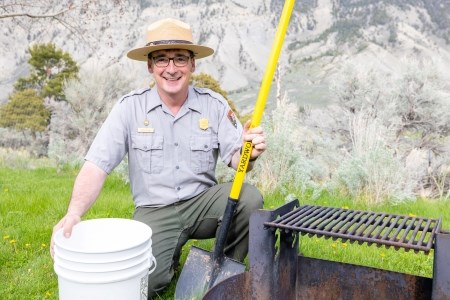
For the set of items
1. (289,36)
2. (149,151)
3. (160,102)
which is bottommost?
(149,151)

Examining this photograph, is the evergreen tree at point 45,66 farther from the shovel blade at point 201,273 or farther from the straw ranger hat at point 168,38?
the shovel blade at point 201,273

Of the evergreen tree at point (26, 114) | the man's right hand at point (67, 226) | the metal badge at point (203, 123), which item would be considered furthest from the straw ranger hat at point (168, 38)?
the evergreen tree at point (26, 114)

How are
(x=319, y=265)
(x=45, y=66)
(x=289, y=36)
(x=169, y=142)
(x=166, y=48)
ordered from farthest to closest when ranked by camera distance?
A: (x=289, y=36) → (x=45, y=66) → (x=169, y=142) → (x=166, y=48) → (x=319, y=265)

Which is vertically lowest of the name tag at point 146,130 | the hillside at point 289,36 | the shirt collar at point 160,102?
the name tag at point 146,130

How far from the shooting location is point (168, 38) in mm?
2850

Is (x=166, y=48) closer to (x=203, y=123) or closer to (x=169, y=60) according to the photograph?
(x=169, y=60)

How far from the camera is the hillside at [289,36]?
4688 cm

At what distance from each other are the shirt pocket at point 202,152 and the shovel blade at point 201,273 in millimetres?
521

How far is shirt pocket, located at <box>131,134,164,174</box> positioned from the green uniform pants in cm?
26

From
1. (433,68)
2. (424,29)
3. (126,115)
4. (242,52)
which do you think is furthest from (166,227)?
(424,29)

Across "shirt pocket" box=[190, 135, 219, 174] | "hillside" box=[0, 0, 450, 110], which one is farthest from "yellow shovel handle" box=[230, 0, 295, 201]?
"hillside" box=[0, 0, 450, 110]

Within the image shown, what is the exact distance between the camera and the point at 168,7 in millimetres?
61500

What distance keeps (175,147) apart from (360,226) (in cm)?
132

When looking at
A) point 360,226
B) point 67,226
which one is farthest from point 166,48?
point 360,226
